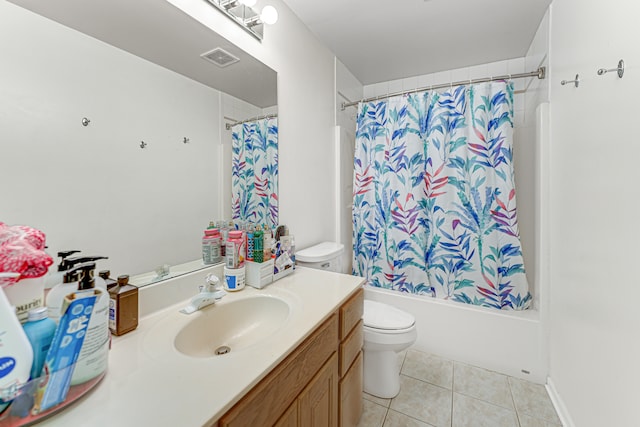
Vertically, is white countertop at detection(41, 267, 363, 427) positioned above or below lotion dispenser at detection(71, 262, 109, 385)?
below

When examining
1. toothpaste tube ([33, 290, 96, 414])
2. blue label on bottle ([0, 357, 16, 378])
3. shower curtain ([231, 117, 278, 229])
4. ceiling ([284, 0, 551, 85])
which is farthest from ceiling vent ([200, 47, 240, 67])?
blue label on bottle ([0, 357, 16, 378])

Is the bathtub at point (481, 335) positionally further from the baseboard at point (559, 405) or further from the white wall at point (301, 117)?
the white wall at point (301, 117)

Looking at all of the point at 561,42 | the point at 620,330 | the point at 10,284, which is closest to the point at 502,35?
the point at 561,42

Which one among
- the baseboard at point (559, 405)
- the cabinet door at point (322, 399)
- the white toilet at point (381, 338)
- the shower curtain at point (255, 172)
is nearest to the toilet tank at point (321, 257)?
the white toilet at point (381, 338)

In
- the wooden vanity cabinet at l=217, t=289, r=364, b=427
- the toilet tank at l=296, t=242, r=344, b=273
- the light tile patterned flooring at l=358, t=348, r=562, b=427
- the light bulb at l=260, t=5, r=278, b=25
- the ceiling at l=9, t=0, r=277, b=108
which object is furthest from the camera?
the toilet tank at l=296, t=242, r=344, b=273

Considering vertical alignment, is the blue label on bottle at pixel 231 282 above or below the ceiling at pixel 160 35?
below

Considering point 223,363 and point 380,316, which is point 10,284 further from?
point 380,316

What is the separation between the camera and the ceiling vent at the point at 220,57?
116 centimetres

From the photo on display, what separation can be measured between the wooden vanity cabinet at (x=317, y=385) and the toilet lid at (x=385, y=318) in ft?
0.71

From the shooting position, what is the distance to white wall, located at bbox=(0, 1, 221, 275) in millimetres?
686

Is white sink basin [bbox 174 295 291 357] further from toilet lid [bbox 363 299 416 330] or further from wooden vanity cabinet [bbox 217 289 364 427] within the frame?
toilet lid [bbox 363 299 416 330]

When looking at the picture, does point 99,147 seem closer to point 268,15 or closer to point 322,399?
point 268,15

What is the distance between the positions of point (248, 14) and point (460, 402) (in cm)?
239

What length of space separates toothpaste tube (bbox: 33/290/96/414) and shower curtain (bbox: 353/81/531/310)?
6.36ft
